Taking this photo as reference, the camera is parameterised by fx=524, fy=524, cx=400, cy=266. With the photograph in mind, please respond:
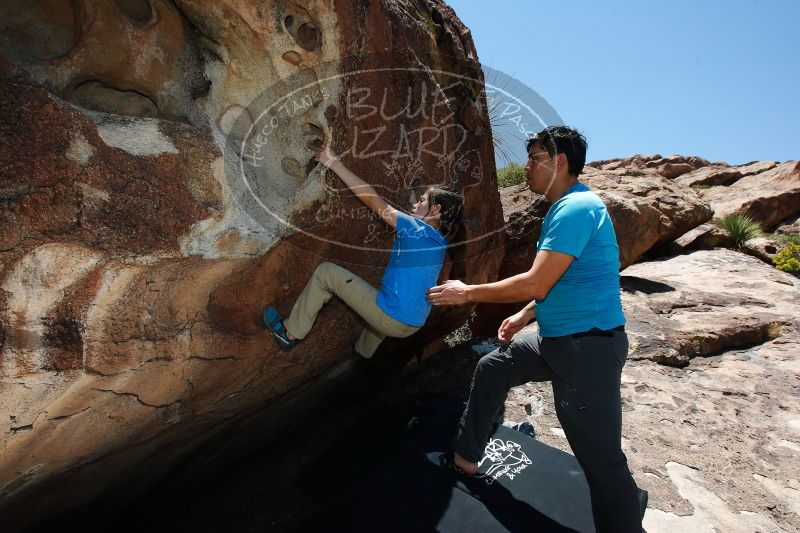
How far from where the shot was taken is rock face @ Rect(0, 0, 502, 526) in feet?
5.84

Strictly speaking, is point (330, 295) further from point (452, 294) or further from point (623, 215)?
point (623, 215)

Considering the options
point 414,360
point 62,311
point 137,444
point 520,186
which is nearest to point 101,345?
point 62,311

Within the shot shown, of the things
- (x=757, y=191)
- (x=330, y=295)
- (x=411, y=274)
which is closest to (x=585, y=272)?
(x=411, y=274)

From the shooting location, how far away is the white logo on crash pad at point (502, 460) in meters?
2.84

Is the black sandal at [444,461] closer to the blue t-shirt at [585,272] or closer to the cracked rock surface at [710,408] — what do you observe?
the cracked rock surface at [710,408]

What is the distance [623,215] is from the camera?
650cm

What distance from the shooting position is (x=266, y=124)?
7.98ft

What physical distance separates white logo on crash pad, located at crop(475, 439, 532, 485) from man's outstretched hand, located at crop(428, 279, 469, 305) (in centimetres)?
106

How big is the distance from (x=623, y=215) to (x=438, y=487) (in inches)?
192

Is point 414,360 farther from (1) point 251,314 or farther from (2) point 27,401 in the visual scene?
(2) point 27,401

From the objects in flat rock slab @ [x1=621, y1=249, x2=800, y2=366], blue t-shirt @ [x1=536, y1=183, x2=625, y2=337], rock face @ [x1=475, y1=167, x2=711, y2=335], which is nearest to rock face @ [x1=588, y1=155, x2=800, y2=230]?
rock face @ [x1=475, y1=167, x2=711, y2=335]

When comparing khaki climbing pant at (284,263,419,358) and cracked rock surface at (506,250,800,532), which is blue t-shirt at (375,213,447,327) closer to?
khaki climbing pant at (284,263,419,358)

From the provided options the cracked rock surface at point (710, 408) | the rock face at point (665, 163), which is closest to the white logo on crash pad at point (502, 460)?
the cracked rock surface at point (710, 408)

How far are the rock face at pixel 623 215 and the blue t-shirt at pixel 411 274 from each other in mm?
2818
